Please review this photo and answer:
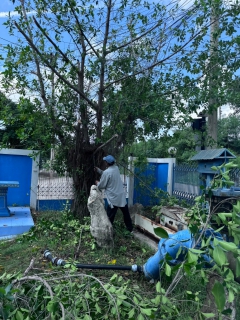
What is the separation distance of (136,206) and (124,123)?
2134mm

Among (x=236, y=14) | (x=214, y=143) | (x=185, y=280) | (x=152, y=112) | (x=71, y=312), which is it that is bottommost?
(x=185, y=280)

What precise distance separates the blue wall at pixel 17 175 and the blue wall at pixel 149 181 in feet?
9.09

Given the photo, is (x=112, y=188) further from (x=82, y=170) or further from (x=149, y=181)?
Result: (x=149, y=181)

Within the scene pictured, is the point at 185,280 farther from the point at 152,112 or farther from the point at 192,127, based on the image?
the point at 192,127

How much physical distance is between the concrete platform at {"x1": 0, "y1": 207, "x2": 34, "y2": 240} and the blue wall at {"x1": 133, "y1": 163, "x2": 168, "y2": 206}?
8.98 ft

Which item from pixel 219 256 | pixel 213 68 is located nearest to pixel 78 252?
pixel 219 256

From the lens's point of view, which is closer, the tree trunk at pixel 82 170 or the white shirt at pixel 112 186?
the white shirt at pixel 112 186

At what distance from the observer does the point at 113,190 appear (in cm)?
555

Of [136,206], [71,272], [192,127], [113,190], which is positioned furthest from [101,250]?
[192,127]

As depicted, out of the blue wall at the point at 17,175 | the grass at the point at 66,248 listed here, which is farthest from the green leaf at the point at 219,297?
the blue wall at the point at 17,175

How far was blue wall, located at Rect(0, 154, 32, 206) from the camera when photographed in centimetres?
761

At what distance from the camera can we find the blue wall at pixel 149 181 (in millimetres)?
7797

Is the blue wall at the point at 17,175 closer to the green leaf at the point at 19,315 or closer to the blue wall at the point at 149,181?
the blue wall at the point at 149,181

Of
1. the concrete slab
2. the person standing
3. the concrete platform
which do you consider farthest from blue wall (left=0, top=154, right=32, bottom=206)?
the concrete slab
